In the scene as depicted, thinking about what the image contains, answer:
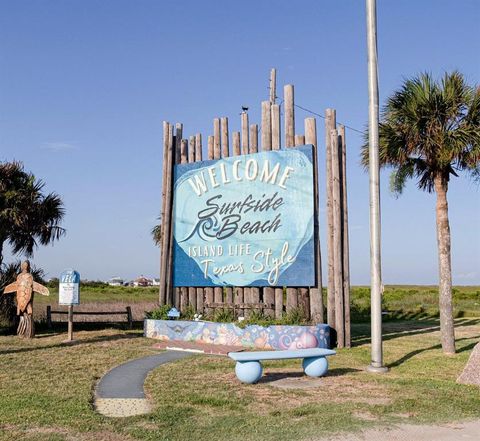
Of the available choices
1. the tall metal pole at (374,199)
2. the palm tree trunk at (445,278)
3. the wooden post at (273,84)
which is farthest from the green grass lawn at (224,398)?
the wooden post at (273,84)

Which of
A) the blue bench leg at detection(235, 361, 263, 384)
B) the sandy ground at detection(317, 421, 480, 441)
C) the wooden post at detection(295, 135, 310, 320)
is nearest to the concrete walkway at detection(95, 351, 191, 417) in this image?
the blue bench leg at detection(235, 361, 263, 384)

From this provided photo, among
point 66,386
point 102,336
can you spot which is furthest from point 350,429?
point 102,336

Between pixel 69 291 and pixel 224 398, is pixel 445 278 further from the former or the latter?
pixel 69 291

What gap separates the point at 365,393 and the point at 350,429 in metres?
2.38

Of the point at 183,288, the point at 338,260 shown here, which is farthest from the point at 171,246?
the point at 338,260

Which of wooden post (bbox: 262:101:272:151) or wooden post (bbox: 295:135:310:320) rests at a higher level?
wooden post (bbox: 262:101:272:151)

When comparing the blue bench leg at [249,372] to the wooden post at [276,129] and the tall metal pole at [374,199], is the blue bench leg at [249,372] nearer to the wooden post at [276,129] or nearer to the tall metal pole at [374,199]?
the tall metal pole at [374,199]

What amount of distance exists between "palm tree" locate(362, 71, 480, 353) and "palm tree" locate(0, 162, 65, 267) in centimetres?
1186

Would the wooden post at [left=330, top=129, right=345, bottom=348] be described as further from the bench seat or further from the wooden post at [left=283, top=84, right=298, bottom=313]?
the bench seat

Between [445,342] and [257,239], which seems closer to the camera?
[445,342]

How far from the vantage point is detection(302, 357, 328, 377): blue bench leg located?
11133 mm

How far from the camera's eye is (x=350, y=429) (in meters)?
7.39

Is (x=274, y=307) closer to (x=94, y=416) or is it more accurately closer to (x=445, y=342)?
(x=445, y=342)

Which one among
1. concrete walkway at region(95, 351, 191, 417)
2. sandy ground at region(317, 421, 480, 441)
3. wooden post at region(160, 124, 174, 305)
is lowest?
sandy ground at region(317, 421, 480, 441)
